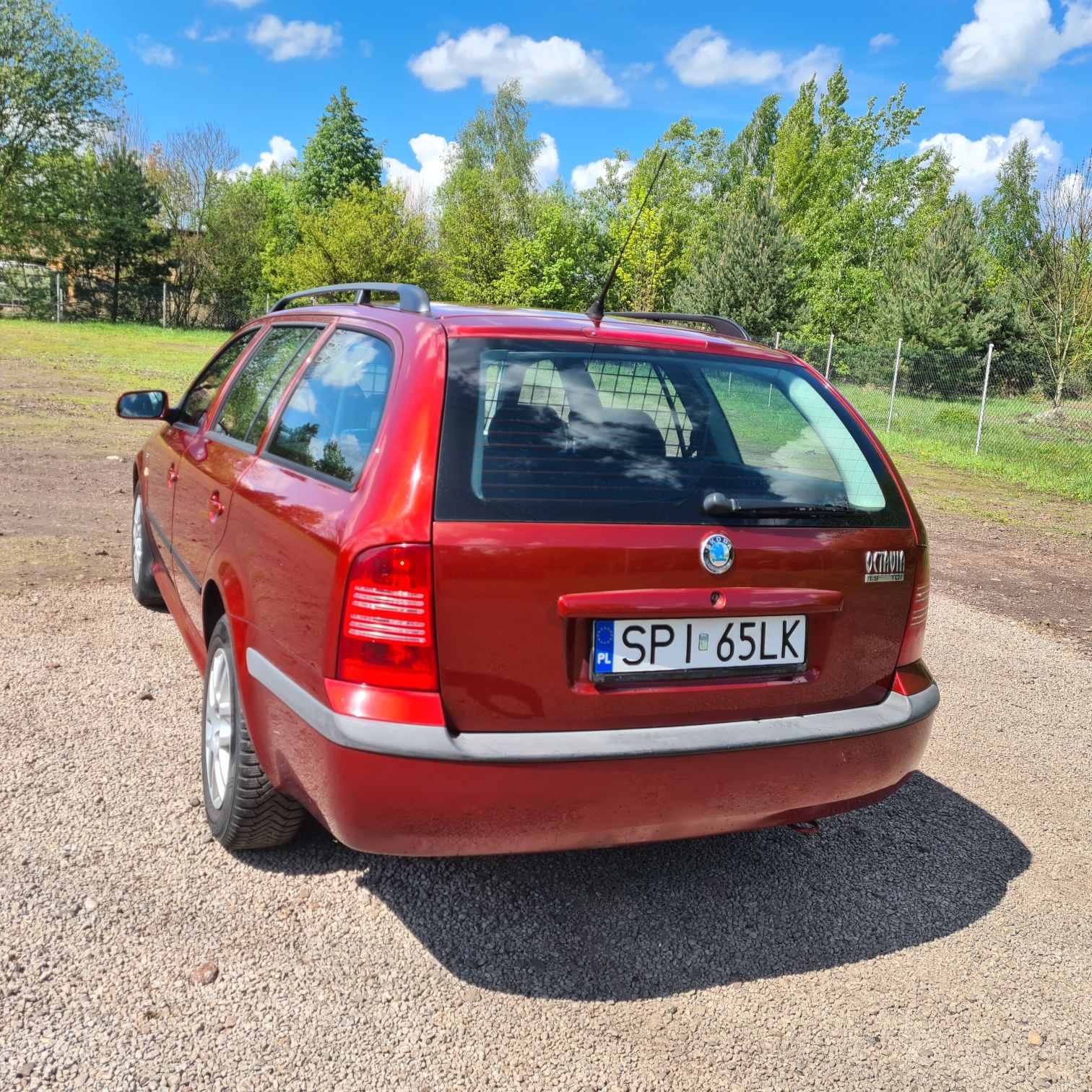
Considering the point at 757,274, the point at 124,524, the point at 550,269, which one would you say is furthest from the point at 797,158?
the point at 124,524

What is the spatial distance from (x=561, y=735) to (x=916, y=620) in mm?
1208

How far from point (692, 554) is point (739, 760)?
54cm

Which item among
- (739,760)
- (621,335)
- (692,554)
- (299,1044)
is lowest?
(299,1044)

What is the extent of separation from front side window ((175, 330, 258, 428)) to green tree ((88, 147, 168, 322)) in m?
47.2

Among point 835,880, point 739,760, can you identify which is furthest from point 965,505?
point 739,760

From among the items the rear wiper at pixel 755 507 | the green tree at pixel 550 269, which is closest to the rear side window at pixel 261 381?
the rear wiper at pixel 755 507

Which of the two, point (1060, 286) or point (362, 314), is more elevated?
point (1060, 286)

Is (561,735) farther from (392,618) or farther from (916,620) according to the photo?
(916,620)

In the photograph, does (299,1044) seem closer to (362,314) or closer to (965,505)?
(362,314)

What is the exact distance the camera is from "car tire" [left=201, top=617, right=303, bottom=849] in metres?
3.00

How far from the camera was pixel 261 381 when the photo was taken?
3752 mm

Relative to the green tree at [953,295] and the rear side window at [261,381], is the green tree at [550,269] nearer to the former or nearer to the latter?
the green tree at [953,295]

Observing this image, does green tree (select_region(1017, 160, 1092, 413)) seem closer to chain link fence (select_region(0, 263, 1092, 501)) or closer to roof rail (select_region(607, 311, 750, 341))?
chain link fence (select_region(0, 263, 1092, 501))

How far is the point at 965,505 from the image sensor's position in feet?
42.5
